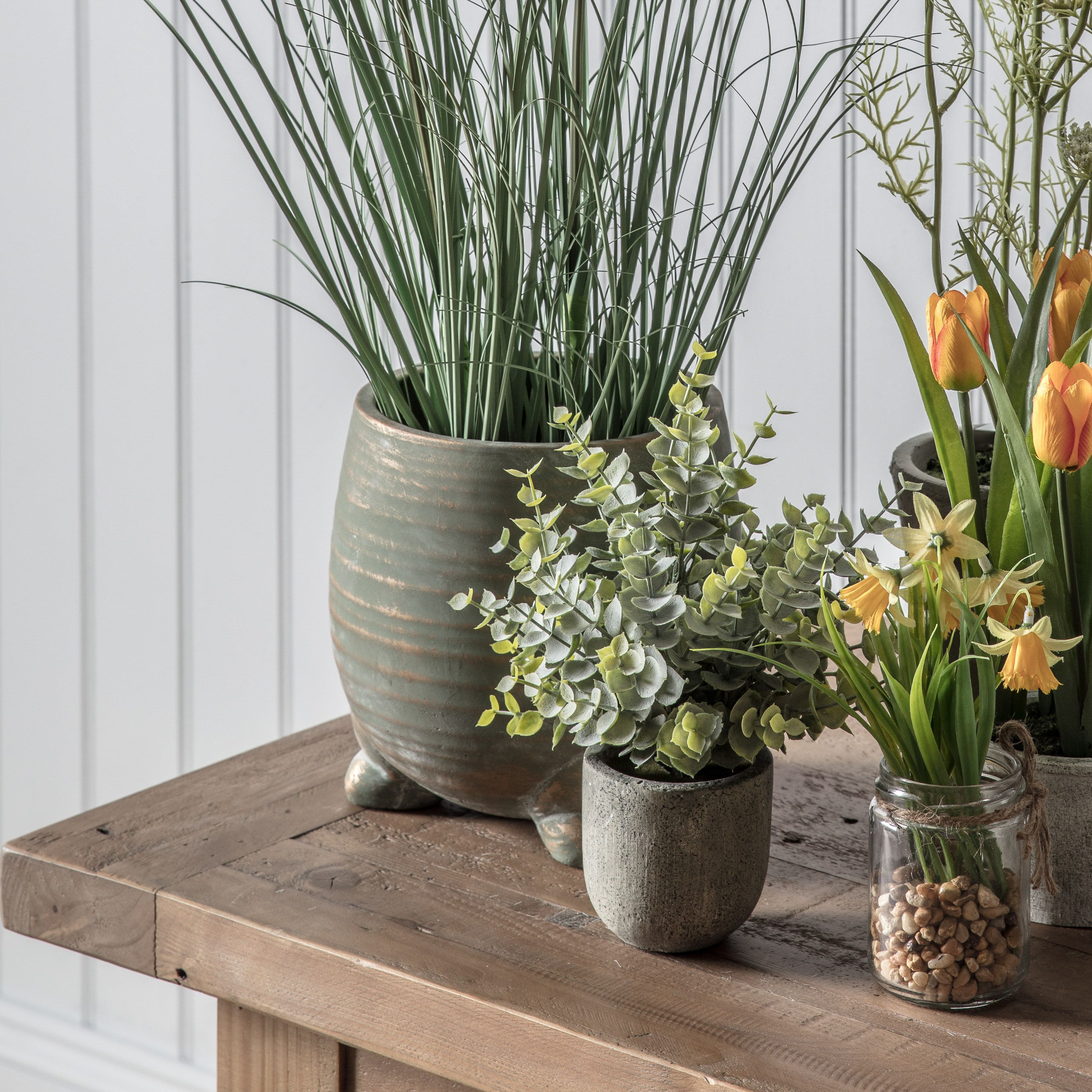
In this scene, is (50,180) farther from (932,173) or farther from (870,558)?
(870,558)

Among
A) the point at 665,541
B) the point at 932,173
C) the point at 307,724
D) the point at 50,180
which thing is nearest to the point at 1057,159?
the point at 932,173

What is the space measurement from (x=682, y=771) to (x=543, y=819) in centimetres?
15

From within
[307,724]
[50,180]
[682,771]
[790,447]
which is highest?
[50,180]

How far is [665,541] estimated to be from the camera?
62 cm

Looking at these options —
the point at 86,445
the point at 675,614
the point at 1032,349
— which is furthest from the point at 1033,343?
the point at 86,445

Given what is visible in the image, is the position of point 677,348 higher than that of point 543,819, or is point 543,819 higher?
point 677,348

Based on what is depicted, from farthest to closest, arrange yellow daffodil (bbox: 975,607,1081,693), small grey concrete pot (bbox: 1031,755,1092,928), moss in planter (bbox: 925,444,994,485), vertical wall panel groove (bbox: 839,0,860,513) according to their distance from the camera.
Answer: vertical wall panel groove (bbox: 839,0,860,513) → moss in planter (bbox: 925,444,994,485) → small grey concrete pot (bbox: 1031,755,1092,928) → yellow daffodil (bbox: 975,607,1081,693)

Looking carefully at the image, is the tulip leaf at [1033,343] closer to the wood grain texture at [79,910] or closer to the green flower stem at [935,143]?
the green flower stem at [935,143]

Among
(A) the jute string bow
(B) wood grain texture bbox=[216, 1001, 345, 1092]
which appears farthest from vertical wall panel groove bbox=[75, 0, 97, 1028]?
(A) the jute string bow

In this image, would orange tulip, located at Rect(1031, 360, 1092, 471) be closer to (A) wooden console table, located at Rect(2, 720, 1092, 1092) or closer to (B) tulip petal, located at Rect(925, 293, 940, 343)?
(B) tulip petal, located at Rect(925, 293, 940, 343)

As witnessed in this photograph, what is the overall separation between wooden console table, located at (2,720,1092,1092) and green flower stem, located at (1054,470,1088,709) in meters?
0.12

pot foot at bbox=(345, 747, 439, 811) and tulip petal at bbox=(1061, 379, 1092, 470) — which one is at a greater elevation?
tulip petal at bbox=(1061, 379, 1092, 470)

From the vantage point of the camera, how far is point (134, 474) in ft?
5.16

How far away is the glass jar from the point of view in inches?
22.0
